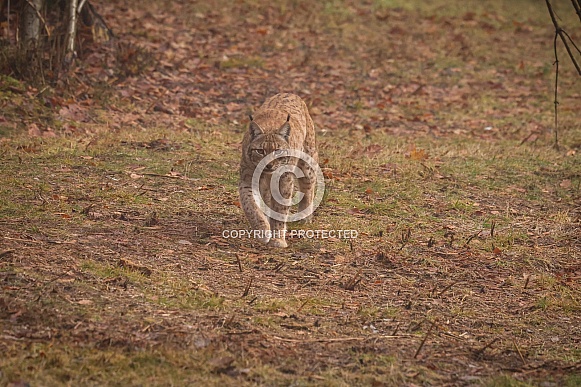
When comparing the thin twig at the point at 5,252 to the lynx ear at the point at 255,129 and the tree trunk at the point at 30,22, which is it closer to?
the lynx ear at the point at 255,129

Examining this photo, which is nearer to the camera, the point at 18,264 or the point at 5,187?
the point at 18,264

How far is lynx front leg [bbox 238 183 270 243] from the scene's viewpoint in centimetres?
755

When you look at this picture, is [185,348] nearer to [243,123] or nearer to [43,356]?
[43,356]

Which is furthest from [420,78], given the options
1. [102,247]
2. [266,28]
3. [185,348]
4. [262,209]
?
[185,348]

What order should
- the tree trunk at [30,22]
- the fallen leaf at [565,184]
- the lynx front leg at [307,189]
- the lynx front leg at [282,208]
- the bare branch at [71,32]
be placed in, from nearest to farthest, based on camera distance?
1. the lynx front leg at [282,208]
2. the lynx front leg at [307,189]
3. the fallen leaf at [565,184]
4. the tree trunk at [30,22]
5. the bare branch at [71,32]

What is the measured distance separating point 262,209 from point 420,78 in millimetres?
8453

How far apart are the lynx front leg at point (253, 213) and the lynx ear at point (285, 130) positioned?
615 millimetres

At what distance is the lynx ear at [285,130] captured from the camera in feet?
24.6

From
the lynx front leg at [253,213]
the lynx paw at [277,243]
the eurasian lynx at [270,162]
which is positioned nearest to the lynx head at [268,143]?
the eurasian lynx at [270,162]

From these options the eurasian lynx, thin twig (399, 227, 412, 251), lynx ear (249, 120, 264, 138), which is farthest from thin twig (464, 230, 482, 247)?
lynx ear (249, 120, 264, 138)

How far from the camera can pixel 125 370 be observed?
4.84 m

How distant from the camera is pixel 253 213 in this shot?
7.59m

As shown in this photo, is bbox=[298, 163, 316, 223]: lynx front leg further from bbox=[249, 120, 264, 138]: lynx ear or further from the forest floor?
bbox=[249, 120, 264, 138]: lynx ear

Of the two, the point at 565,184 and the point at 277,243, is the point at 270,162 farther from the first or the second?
the point at 565,184
